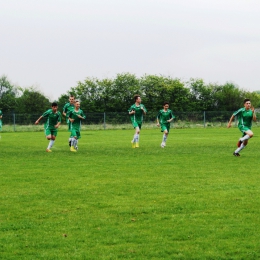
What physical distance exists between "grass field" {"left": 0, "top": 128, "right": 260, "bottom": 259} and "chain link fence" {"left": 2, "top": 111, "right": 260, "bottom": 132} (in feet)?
136

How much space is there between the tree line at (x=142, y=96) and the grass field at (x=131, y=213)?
55.1m

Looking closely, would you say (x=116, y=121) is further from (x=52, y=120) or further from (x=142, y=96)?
(x=52, y=120)

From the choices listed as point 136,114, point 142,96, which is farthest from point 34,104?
point 136,114

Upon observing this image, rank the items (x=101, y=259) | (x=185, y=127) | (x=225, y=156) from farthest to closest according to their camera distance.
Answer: (x=185, y=127) < (x=225, y=156) < (x=101, y=259)

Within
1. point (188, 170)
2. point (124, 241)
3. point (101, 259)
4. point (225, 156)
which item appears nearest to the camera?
point (101, 259)

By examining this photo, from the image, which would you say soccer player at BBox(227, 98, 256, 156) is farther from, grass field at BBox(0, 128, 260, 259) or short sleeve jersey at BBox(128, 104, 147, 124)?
short sleeve jersey at BBox(128, 104, 147, 124)

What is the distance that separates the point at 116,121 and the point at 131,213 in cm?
5093

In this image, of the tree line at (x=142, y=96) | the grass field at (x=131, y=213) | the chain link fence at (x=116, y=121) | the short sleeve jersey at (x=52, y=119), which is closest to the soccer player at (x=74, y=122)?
the short sleeve jersey at (x=52, y=119)

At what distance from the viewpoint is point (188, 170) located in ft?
44.1

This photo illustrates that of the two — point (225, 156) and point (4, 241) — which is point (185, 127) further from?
point (4, 241)

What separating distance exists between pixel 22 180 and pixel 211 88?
2496 inches

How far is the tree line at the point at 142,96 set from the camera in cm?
6900

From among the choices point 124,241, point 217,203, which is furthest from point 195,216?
point 124,241

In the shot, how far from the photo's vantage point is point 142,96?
232 ft
